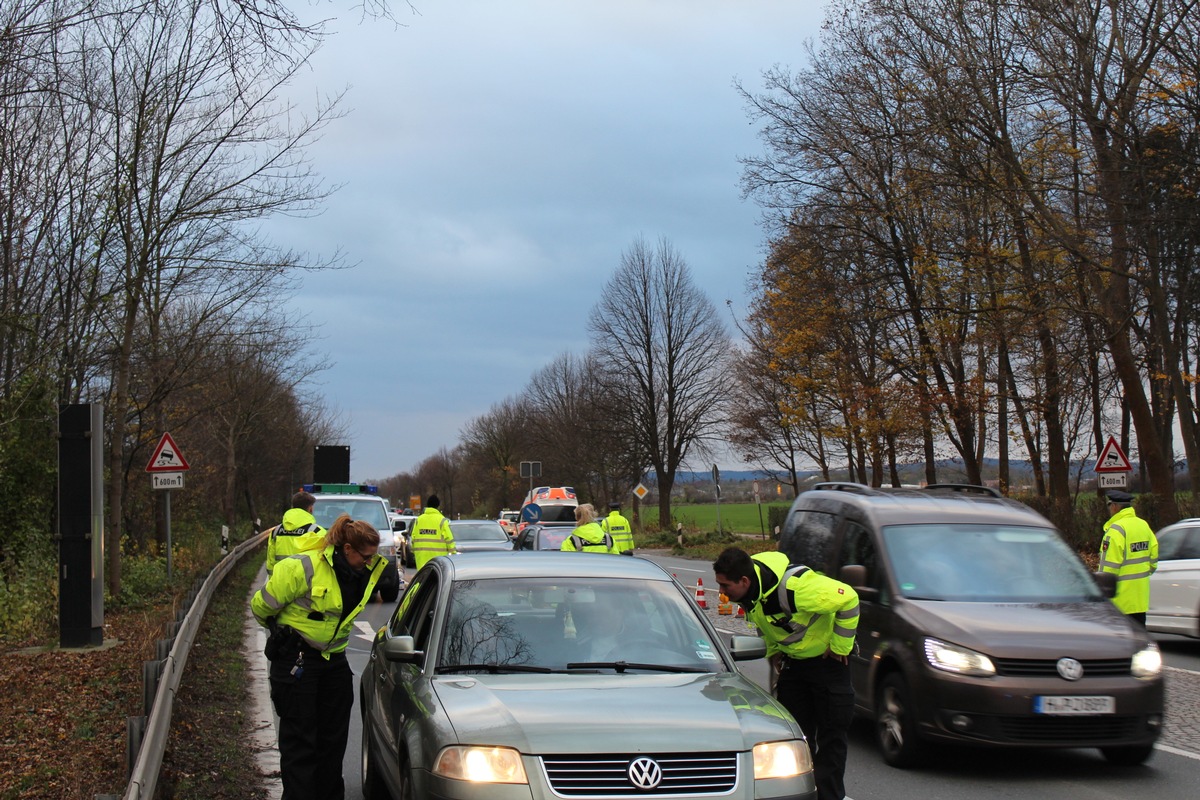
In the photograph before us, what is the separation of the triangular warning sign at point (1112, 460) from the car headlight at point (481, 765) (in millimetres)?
22090

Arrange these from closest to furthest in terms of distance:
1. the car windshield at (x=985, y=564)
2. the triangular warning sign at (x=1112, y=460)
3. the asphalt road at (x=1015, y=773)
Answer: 1. the asphalt road at (x=1015, y=773)
2. the car windshield at (x=985, y=564)
3. the triangular warning sign at (x=1112, y=460)

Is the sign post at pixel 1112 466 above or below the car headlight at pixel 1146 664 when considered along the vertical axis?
above

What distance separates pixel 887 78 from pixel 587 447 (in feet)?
112

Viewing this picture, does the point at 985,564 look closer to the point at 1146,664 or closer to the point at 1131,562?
the point at 1146,664

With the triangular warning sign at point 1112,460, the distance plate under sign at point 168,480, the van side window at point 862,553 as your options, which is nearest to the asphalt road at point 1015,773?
the van side window at point 862,553

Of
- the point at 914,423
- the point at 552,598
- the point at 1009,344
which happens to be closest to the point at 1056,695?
the point at 552,598

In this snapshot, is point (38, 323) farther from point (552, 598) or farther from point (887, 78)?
point (887, 78)

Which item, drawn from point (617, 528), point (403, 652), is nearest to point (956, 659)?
point (403, 652)

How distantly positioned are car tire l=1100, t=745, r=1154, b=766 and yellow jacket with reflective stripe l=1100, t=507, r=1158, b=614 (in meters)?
4.21

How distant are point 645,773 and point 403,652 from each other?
1.61 m

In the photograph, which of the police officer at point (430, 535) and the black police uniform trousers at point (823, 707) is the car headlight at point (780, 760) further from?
the police officer at point (430, 535)

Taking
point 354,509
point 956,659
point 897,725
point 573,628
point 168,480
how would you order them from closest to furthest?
point 573,628
point 956,659
point 897,725
point 168,480
point 354,509

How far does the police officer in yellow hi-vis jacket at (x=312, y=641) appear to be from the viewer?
6438 millimetres

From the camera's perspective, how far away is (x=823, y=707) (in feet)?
20.7
